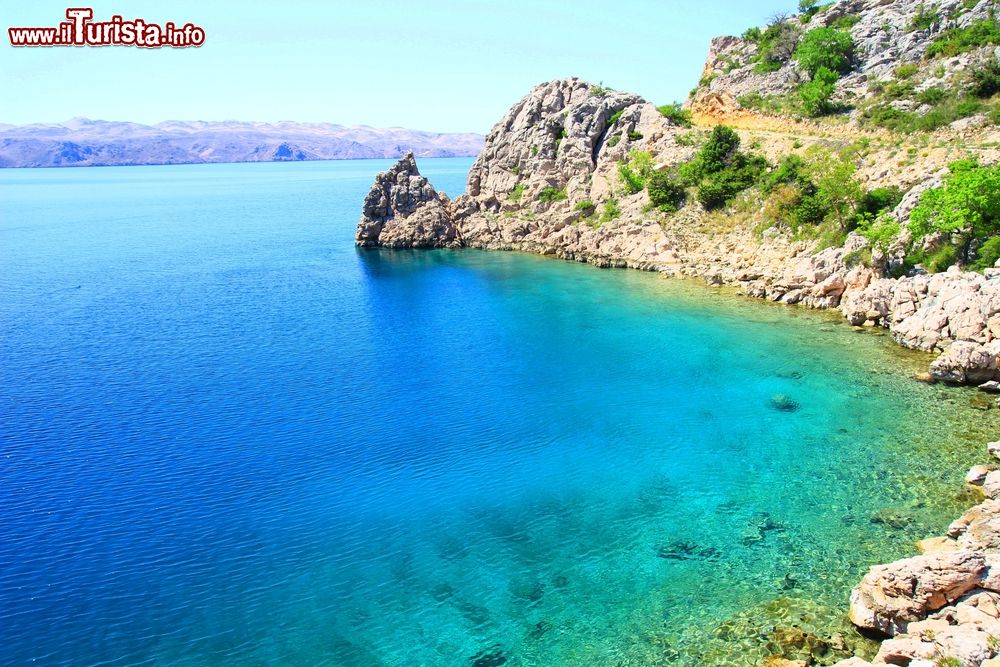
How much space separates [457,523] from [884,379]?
29752 millimetres

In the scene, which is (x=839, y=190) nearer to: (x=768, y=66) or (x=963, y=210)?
(x=963, y=210)

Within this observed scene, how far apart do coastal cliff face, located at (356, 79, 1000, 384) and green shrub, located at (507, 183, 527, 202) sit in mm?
152

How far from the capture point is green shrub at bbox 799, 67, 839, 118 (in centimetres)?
7950

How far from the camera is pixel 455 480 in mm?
33531

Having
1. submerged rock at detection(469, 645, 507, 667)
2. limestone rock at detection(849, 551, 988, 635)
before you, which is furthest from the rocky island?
submerged rock at detection(469, 645, 507, 667)

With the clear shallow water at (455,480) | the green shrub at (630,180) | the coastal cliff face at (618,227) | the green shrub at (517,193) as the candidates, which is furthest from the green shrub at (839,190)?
the green shrub at (517,193)

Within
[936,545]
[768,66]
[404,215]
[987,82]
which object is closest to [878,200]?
[987,82]

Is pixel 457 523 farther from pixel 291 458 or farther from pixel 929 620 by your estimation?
pixel 929 620

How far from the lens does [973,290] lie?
4422cm

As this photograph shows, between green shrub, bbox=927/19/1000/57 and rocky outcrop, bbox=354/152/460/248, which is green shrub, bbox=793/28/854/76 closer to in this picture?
green shrub, bbox=927/19/1000/57

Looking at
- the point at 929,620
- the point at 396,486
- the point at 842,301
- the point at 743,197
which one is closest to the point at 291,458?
the point at 396,486

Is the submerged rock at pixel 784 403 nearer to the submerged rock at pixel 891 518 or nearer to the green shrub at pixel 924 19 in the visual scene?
the submerged rock at pixel 891 518

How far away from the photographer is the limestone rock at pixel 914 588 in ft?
69.5

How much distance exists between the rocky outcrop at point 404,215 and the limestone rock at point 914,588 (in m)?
78.1
